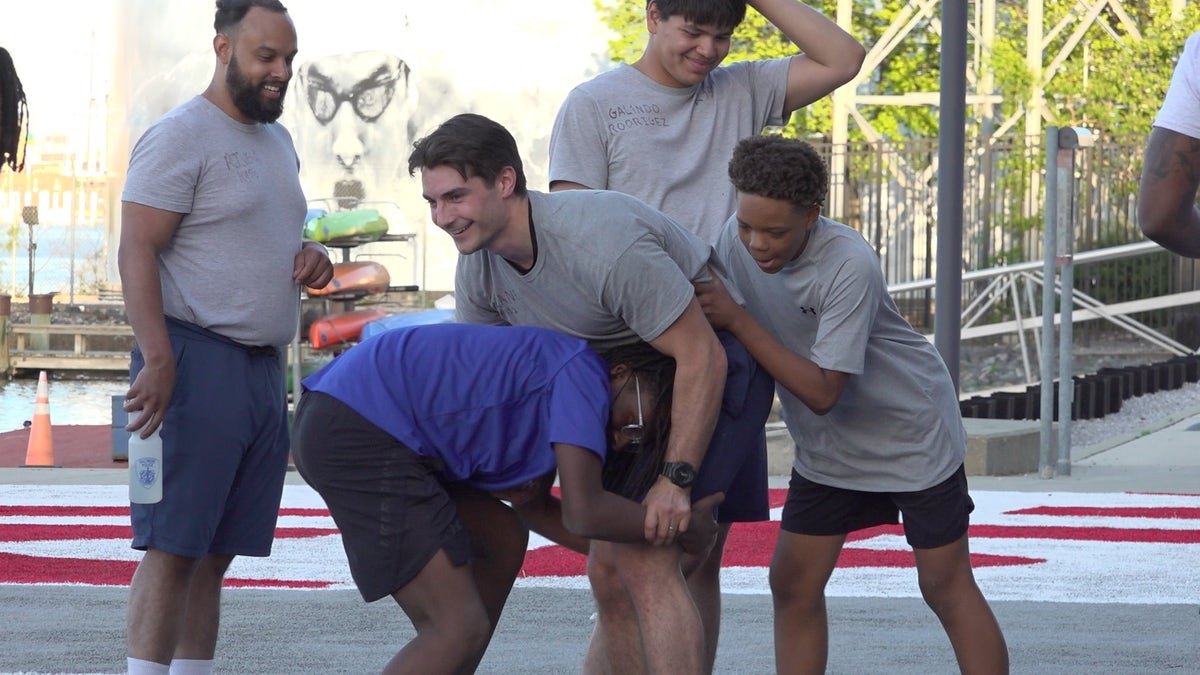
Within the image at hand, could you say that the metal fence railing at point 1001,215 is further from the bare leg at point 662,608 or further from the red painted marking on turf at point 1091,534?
the bare leg at point 662,608

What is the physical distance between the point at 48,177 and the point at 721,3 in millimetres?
33879

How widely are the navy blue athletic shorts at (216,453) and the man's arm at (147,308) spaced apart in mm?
70

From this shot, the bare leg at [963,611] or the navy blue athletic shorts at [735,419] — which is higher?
the navy blue athletic shorts at [735,419]

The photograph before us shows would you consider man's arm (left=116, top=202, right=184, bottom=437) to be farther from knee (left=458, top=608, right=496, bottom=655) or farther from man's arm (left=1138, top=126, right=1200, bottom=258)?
man's arm (left=1138, top=126, right=1200, bottom=258)

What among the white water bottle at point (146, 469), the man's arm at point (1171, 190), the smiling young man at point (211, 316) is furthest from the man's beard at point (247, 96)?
the man's arm at point (1171, 190)

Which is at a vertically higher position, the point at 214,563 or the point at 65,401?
the point at 214,563

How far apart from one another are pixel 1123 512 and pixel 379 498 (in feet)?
19.8

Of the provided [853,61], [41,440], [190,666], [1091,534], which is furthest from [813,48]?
[41,440]

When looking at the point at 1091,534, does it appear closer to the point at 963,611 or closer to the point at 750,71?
the point at 963,611

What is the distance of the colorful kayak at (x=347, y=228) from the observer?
15367 mm

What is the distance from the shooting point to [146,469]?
4512 mm

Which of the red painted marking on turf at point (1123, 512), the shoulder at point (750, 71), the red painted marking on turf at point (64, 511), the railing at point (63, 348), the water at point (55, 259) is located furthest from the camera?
the water at point (55, 259)

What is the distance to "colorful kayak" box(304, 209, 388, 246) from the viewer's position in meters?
15.4

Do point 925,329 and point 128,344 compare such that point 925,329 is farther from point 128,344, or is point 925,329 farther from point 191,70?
point 191,70
